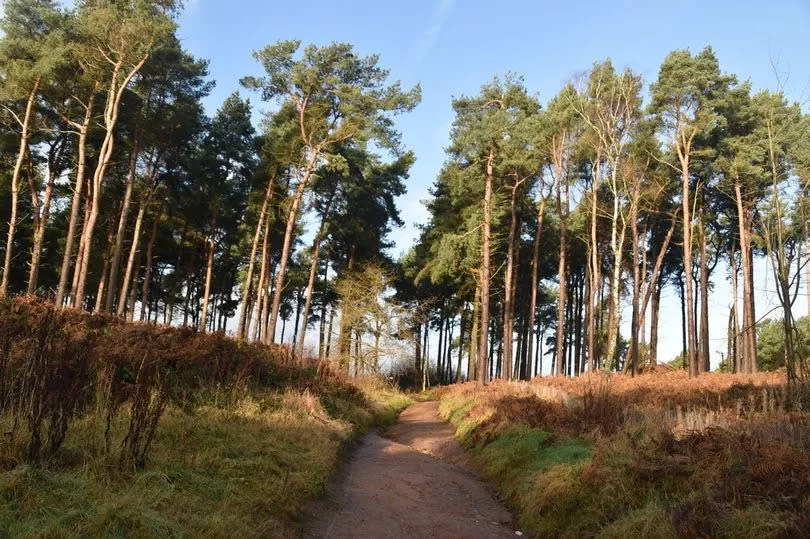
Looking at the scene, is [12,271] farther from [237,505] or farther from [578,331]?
[578,331]

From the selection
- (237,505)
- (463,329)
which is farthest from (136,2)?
(463,329)

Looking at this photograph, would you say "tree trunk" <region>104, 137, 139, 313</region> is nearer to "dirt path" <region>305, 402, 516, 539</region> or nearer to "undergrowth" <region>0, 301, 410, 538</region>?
"undergrowth" <region>0, 301, 410, 538</region>

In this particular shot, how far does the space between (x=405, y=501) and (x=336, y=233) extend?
90.7ft

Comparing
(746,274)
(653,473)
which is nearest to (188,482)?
(653,473)

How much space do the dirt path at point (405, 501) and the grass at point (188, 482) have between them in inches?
17.1

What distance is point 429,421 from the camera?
18.9 m

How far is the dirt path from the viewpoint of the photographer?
21.7ft

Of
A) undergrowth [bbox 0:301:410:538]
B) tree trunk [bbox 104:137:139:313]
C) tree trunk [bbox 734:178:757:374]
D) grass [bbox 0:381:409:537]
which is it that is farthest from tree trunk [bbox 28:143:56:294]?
tree trunk [bbox 734:178:757:374]

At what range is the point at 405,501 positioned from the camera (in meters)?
7.81

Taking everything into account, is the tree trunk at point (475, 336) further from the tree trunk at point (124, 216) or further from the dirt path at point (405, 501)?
the dirt path at point (405, 501)

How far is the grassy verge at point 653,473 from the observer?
4.59 m

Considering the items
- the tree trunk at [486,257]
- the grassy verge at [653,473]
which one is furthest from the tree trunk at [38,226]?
the grassy verge at [653,473]

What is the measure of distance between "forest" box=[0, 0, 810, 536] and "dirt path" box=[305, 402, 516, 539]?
471mm

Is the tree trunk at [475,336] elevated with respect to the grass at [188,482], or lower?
elevated
